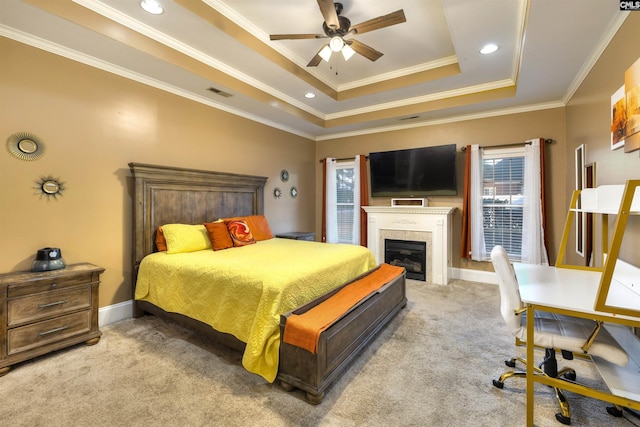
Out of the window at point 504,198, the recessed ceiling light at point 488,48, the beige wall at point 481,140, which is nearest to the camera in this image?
the recessed ceiling light at point 488,48

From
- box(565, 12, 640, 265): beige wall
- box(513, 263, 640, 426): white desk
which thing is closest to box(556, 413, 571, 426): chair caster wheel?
box(513, 263, 640, 426): white desk

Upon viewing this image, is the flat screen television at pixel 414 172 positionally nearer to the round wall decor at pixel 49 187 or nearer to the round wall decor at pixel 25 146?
the round wall decor at pixel 49 187

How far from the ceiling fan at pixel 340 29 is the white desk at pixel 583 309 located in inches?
88.4

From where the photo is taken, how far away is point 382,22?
2.38 m

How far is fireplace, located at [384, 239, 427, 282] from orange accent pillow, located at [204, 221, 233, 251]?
2.89m

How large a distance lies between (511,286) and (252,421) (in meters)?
1.82

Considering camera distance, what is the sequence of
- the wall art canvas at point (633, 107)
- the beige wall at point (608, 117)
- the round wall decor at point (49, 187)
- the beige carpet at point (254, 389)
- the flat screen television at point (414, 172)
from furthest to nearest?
the flat screen television at point (414, 172) → the round wall decor at point (49, 187) → the beige wall at point (608, 117) → the wall art canvas at point (633, 107) → the beige carpet at point (254, 389)

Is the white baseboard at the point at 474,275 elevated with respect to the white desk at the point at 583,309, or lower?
lower

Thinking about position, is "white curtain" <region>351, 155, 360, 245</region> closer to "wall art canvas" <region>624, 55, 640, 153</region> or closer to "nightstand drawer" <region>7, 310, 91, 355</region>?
"wall art canvas" <region>624, 55, 640, 153</region>

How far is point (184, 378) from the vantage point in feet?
6.81

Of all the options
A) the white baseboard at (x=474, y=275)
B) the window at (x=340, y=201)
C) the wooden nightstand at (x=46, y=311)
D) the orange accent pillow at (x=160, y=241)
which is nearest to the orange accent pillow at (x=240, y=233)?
the orange accent pillow at (x=160, y=241)

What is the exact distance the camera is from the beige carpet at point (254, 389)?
168 cm

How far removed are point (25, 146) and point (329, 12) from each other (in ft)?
9.61

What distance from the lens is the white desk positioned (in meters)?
1.39
